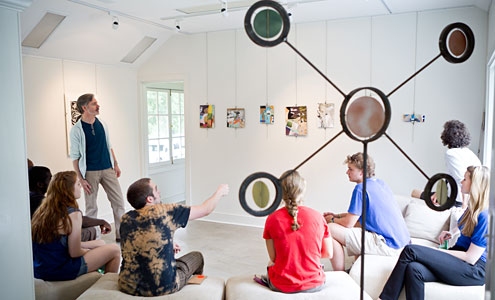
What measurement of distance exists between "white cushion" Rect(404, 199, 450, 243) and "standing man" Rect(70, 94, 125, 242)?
325 cm

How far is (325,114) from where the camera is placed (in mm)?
5223

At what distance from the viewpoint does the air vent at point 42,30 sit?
4574 millimetres

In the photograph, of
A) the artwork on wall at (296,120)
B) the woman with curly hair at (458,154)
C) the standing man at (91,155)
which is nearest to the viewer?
the woman with curly hair at (458,154)

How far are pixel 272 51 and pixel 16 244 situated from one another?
427cm

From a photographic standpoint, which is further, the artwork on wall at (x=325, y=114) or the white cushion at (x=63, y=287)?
the artwork on wall at (x=325, y=114)

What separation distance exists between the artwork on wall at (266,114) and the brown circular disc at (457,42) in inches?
171

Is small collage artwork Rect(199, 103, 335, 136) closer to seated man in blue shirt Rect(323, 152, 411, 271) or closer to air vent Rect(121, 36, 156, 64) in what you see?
air vent Rect(121, 36, 156, 64)

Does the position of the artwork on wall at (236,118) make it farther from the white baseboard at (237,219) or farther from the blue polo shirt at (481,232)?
the blue polo shirt at (481,232)

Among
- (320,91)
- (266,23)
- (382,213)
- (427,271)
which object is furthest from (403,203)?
(266,23)

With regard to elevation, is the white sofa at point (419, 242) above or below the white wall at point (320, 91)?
below

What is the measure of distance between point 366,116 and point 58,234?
7.67 ft

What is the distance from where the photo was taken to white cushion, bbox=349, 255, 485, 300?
8.29 feet

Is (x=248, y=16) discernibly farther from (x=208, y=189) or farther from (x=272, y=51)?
(x=208, y=189)

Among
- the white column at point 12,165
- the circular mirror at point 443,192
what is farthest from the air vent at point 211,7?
the circular mirror at point 443,192
